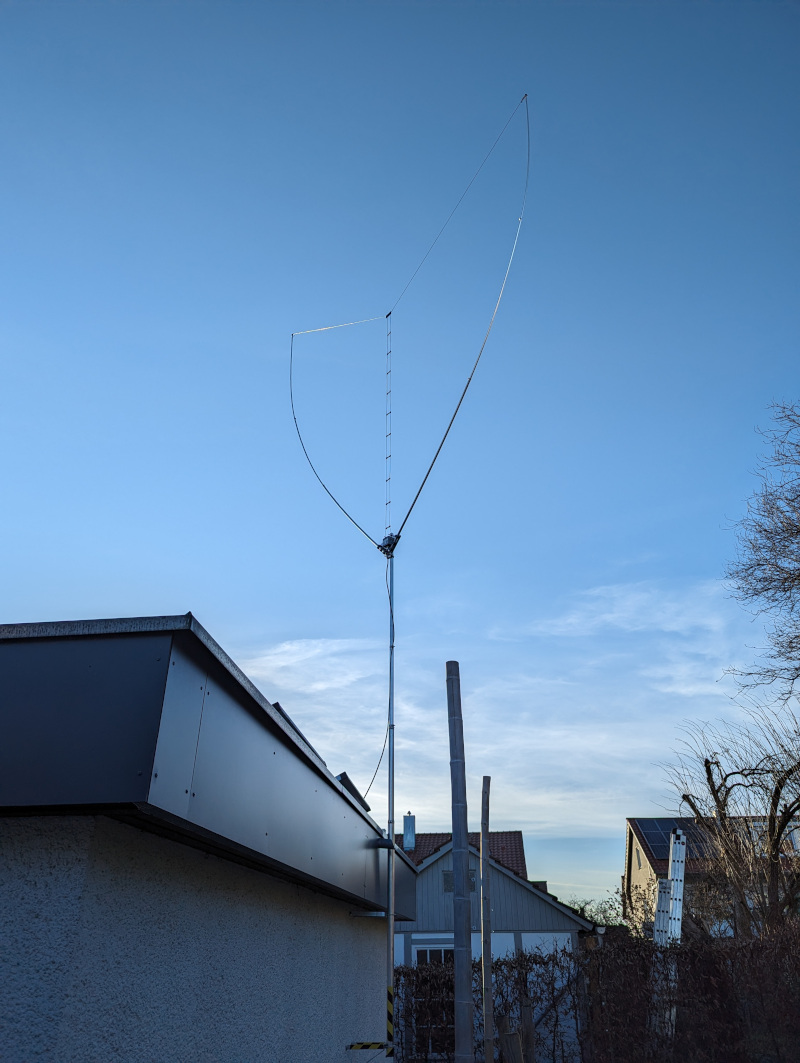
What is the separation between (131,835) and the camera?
296 cm

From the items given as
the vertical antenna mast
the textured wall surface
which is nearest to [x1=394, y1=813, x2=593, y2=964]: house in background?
the vertical antenna mast

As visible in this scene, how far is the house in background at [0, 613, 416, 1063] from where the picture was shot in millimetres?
2502

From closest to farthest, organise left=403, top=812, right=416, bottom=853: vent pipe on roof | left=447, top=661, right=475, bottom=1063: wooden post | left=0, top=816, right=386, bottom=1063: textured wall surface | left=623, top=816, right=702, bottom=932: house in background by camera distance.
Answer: left=0, top=816, right=386, bottom=1063: textured wall surface
left=447, top=661, right=475, bottom=1063: wooden post
left=403, top=812, right=416, bottom=853: vent pipe on roof
left=623, top=816, right=702, bottom=932: house in background

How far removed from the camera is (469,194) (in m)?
7.99

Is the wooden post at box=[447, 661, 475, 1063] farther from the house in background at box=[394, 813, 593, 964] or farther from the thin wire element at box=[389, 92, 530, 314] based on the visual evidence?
the house in background at box=[394, 813, 593, 964]

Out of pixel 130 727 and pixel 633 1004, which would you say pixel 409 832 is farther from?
pixel 130 727

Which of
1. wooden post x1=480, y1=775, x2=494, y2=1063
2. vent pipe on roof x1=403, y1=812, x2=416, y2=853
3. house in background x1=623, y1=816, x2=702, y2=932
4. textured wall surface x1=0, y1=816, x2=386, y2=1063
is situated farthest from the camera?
house in background x1=623, y1=816, x2=702, y2=932

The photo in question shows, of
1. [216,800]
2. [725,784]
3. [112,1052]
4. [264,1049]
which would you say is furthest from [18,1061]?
[725,784]

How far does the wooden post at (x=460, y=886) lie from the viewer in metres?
6.06

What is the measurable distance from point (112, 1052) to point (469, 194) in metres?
7.95

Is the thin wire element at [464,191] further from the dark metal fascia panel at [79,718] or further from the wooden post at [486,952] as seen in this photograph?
the wooden post at [486,952]

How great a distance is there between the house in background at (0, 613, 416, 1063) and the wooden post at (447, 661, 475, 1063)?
2394 mm

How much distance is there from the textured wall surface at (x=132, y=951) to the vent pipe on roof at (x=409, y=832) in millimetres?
25828

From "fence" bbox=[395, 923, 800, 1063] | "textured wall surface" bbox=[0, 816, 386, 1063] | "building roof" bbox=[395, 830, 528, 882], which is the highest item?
"building roof" bbox=[395, 830, 528, 882]
